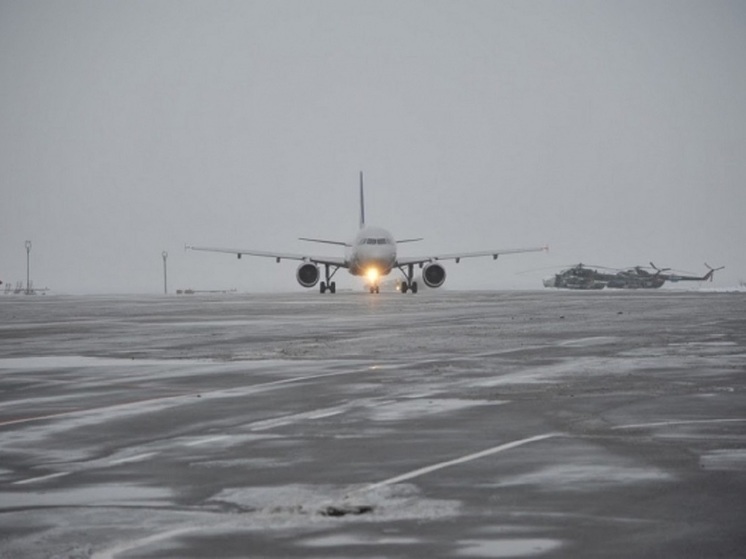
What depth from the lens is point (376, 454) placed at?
37.4 feet

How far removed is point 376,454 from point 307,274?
248 ft

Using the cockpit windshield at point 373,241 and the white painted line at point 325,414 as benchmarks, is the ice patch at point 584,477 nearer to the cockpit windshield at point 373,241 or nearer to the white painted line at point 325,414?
the white painted line at point 325,414

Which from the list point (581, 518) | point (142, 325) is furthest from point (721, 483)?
point (142, 325)

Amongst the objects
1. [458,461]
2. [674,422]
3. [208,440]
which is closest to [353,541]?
[458,461]

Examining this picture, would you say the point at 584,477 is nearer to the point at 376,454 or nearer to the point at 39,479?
the point at 376,454

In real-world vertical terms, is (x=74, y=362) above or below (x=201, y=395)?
above

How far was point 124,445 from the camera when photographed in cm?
1226

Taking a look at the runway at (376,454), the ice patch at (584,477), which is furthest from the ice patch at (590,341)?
the ice patch at (584,477)

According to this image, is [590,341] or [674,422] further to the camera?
[590,341]

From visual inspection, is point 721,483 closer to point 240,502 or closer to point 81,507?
point 240,502

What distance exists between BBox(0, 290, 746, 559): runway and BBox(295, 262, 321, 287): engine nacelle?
201 feet

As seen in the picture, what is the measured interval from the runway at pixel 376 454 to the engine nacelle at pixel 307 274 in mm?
61280

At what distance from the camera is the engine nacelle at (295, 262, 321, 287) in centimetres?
8638

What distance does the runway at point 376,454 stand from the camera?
7918 mm
